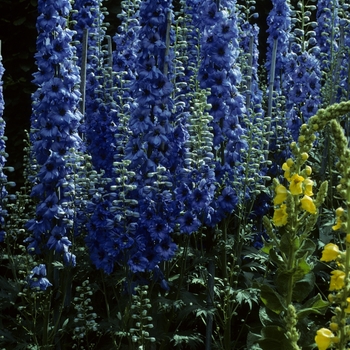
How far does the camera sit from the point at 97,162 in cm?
Answer: 485

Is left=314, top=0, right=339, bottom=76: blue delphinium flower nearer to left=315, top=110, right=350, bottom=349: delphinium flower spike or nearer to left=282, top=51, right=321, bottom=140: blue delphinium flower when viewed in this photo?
left=282, top=51, right=321, bottom=140: blue delphinium flower

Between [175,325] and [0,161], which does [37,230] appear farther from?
[175,325]

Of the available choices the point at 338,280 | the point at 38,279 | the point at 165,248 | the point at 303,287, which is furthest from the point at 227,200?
the point at 338,280

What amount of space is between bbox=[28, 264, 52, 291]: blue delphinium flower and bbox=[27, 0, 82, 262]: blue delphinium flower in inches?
10.9

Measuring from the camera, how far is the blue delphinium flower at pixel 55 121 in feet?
14.1

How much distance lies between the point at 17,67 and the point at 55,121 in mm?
3035

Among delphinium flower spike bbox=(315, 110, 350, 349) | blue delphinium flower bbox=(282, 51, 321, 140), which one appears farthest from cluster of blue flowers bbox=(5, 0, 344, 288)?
delphinium flower spike bbox=(315, 110, 350, 349)

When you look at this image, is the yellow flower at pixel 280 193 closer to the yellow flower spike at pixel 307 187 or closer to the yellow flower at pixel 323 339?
the yellow flower spike at pixel 307 187

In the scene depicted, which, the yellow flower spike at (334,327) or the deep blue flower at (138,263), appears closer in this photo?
the yellow flower spike at (334,327)

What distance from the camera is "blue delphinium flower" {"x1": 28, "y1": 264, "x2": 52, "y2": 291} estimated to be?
13.2 ft

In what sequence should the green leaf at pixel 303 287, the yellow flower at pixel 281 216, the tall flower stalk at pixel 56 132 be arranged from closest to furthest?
the yellow flower at pixel 281 216 < the green leaf at pixel 303 287 < the tall flower stalk at pixel 56 132

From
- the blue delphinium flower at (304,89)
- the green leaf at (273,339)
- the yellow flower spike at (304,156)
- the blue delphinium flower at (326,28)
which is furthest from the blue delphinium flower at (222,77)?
the yellow flower spike at (304,156)

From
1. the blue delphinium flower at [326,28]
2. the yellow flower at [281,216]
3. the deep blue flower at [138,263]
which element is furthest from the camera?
the blue delphinium flower at [326,28]

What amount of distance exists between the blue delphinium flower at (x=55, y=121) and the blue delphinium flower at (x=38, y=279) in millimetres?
278
